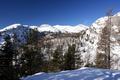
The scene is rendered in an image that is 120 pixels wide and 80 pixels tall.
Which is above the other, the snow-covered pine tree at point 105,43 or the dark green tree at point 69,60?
the snow-covered pine tree at point 105,43

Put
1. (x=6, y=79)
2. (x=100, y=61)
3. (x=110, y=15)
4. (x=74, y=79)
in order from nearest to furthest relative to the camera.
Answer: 1. (x=6, y=79)
2. (x=74, y=79)
3. (x=110, y=15)
4. (x=100, y=61)

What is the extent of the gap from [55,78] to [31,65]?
105 feet

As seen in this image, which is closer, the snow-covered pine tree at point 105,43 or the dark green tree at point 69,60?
the snow-covered pine tree at point 105,43

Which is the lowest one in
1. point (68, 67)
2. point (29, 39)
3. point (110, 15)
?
point (68, 67)

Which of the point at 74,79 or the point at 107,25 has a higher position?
the point at 107,25

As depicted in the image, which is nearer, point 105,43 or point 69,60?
point 105,43

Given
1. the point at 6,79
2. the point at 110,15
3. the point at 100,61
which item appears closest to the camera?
the point at 6,79

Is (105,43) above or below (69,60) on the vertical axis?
above

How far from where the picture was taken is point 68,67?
4912cm

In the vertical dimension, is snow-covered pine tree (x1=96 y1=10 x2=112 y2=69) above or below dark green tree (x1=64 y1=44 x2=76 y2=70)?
above

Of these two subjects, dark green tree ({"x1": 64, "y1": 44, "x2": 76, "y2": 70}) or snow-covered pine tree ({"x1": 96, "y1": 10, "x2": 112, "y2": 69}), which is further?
dark green tree ({"x1": 64, "y1": 44, "x2": 76, "y2": 70})

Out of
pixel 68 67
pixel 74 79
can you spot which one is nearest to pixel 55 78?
pixel 74 79

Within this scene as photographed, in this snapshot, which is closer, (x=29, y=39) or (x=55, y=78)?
(x=55, y=78)

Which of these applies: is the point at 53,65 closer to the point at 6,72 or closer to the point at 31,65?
the point at 31,65
